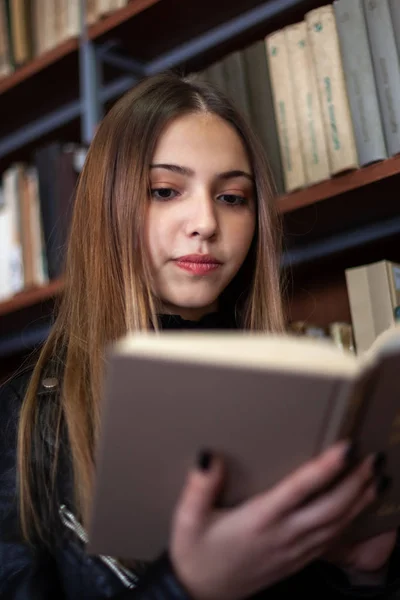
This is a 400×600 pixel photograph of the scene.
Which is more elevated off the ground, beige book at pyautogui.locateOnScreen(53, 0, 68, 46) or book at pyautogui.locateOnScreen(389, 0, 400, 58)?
beige book at pyautogui.locateOnScreen(53, 0, 68, 46)

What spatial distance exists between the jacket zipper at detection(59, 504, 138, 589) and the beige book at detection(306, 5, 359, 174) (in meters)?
0.68

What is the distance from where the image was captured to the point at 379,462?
600 mm

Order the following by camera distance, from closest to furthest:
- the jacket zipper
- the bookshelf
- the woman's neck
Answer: the jacket zipper → the woman's neck → the bookshelf

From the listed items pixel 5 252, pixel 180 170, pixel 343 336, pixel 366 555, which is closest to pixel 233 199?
pixel 180 170

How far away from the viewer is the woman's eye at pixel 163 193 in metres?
0.99

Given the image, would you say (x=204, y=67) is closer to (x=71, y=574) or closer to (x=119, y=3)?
(x=119, y=3)

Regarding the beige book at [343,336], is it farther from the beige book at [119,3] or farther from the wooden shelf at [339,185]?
the beige book at [119,3]

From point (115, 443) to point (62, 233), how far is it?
3.28ft

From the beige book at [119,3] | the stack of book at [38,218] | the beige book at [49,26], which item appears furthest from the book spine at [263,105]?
the beige book at [49,26]

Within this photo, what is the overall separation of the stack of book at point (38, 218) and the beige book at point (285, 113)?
0.49 m

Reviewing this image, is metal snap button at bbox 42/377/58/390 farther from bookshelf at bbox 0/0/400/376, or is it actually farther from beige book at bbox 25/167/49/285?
beige book at bbox 25/167/49/285

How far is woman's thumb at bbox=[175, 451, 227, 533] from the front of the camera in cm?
55

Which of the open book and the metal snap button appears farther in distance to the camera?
the metal snap button

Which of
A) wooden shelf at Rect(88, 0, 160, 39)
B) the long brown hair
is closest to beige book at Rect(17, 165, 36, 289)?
wooden shelf at Rect(88, 0, 160, 39)
